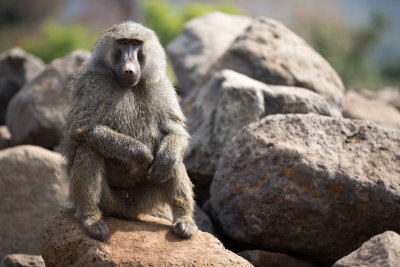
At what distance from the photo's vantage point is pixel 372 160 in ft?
18.1

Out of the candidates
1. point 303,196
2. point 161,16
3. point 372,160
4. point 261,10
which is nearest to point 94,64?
point 303,196

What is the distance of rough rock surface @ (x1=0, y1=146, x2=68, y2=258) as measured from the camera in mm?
6371

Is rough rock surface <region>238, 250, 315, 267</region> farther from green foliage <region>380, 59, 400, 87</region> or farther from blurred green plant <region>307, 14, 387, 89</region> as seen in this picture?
green foliage <region>380, 59, 400, 87</region>

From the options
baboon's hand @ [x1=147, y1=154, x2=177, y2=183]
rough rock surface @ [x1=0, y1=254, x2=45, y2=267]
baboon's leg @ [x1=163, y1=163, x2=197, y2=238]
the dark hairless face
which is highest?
the dark hairless face

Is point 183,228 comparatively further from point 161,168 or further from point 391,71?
point 391,71

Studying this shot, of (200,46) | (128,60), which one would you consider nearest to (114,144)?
(128,60)

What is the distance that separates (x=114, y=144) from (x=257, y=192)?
5.24ft

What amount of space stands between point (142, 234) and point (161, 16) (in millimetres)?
18255

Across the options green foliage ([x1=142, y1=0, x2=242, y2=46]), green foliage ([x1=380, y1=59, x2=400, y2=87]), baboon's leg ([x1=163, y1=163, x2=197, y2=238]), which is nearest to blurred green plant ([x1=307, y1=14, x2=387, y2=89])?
green foliage ([x1=142, y1=0, x2=242, y2=46])

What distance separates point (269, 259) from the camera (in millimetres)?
5520

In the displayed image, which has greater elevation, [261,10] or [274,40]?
[261,10]

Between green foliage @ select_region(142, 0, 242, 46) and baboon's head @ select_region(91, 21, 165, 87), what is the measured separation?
50.7 ft

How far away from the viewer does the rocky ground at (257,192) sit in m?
4.57

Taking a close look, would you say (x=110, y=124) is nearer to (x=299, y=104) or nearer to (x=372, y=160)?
(x=372, y=160)
